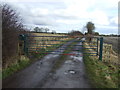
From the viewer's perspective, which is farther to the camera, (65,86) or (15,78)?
(15,78)

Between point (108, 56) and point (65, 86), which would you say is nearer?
point (65, 86)

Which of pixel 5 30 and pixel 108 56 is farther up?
pixel 5 30

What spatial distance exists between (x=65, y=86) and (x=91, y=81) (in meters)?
1.22

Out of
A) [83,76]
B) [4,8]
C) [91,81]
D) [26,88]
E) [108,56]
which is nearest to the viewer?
[26,88]

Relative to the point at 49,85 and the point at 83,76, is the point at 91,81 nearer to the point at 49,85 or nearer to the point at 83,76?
the point at 83,76

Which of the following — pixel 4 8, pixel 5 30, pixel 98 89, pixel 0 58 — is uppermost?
pixel 4 8

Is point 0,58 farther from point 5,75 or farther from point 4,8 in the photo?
point 4,8

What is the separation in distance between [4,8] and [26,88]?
4391 mm

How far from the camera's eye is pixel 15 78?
5348 mm

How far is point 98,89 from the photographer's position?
4496mm

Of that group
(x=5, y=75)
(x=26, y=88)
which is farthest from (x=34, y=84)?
(x=5, y=75)

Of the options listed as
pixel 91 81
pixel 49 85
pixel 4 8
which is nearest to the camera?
pixel 49 85

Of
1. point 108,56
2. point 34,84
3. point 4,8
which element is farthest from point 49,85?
point 108,56

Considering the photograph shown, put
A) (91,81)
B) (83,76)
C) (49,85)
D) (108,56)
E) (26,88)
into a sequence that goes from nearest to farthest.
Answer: (26,88) → (49,85) → (91,81) → (83,76) → (108,56)
